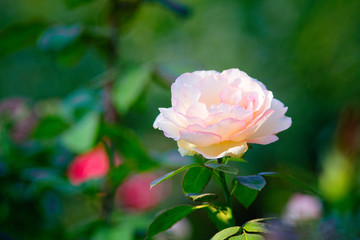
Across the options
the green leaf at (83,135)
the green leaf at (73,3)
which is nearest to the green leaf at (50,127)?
the green leaf at (83,135)

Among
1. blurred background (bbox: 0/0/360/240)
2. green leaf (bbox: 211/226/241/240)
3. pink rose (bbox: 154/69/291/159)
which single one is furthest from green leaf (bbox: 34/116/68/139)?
green leaf (bbox: 211/226/241/240)

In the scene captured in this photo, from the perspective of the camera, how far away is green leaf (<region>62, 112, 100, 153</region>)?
1002 mm

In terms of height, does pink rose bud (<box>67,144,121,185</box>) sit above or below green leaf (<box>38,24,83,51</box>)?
below

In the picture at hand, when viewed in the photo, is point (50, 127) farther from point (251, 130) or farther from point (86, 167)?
point (251, 130)

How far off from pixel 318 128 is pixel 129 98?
2724mm

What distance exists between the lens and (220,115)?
49cm

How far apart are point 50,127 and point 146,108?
0.45m

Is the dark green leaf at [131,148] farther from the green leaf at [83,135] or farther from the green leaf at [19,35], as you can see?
the green leaf at [19,35]

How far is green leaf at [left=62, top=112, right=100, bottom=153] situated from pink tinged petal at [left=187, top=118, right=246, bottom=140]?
57 centimetres

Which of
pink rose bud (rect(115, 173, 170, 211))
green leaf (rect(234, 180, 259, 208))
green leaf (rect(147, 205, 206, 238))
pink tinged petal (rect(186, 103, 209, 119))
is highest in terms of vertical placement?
pink tinged petal (rect(186, 103, 209, 119))

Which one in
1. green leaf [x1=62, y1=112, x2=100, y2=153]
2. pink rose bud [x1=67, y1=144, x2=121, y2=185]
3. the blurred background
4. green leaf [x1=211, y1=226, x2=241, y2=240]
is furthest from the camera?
pink rose bud [x1=67, y1=144, x2=121, y2=185]

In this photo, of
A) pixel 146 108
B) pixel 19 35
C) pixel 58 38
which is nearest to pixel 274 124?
pixel 58 38

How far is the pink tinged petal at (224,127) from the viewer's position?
0.48 m

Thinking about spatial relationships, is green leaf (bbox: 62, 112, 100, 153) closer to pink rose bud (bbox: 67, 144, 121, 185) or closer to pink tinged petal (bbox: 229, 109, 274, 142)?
pink rose bud (bbox: 67, 144, 121, 185)
